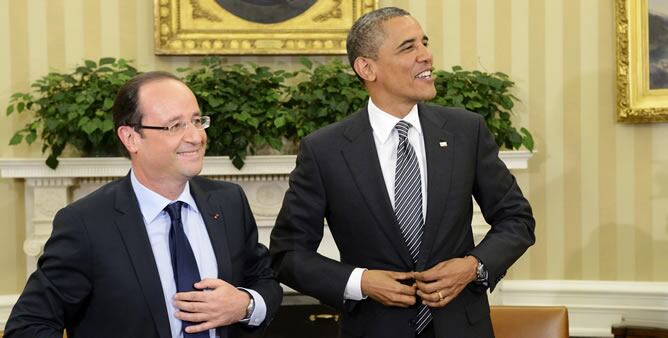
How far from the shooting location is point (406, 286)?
231 centimetres

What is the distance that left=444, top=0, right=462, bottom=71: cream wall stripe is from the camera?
4875mm

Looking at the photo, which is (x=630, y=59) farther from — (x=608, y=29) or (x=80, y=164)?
(x=80, y=164)

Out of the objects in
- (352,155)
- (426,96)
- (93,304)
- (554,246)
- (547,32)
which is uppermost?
(547,32)

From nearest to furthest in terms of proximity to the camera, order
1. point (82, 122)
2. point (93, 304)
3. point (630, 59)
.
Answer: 1. point (93, 304)
2. point (82, 122)
3. point (630, 59)

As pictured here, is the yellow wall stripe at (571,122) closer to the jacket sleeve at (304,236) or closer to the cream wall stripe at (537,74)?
the cream wall stripe at (537,74)

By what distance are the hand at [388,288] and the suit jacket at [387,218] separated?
75 mm

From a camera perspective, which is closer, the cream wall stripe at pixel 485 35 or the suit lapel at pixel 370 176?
the suit lapel at pixel 370 176

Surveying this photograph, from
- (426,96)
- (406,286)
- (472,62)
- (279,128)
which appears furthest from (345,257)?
(472,62)

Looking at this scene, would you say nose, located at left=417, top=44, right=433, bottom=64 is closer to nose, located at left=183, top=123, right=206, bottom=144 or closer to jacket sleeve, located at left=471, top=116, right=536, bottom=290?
jacket sleeve, located at left=471, top=116, right=536, bottom=290

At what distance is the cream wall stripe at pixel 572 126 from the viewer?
486 cm

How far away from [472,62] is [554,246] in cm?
110

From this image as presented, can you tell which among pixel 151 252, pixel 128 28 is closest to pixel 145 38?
pixel 128 28

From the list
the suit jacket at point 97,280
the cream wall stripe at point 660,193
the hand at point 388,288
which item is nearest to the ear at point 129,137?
the suit jacket at point 97,280

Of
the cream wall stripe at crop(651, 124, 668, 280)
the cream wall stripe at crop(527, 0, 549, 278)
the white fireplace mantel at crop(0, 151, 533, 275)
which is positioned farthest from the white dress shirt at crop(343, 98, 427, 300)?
the cream wall stripe at crop(651, 124, 668, 280)
